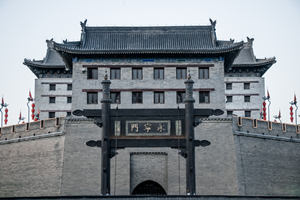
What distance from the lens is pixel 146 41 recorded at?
39.7 metres

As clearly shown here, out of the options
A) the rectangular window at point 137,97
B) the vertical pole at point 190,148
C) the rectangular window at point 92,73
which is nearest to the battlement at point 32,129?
the rectangular window at point 92,73

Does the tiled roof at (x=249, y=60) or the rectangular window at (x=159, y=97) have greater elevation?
the tiled roof at (x=249, y=60)

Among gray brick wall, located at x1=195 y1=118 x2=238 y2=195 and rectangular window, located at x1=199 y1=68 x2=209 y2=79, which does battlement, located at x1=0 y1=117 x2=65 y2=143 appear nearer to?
gray brick wall, located at x1=195 y1=118 x2=238 y2=195

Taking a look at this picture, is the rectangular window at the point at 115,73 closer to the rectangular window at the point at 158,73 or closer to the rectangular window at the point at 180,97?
the rectangular window at the point at 158,73

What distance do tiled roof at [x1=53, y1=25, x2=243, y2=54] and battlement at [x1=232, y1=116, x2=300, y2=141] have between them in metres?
5.17

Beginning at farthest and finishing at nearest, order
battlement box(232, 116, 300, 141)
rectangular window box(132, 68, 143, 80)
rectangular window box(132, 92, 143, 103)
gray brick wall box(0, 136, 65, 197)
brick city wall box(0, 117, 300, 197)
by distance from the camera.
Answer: rectangular window box(132, 68, 143, 80), rectangular window box(132, 92, 143, 103), battlement box(232, 116, 300, 141), gray brick wall box(0, 136, 65, 197), brick city wall box(0, 117, 300, 197)

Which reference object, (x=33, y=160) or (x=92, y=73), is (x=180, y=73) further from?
(x=33, y=160)

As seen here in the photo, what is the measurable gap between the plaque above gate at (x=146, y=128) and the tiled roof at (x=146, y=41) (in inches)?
568

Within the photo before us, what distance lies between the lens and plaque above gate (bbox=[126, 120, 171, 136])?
24.0 meters

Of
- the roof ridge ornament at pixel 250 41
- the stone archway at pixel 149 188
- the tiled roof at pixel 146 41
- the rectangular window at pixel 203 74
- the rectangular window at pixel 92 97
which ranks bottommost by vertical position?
the stone archway at pixel 149 188

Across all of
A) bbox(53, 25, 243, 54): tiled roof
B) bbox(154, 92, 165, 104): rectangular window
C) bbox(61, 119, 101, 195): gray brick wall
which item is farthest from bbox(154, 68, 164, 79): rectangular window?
bbox(61, 119, 101, 195): gray brick wall

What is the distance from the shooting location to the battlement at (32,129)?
1467 inches

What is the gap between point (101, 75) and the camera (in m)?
38.2

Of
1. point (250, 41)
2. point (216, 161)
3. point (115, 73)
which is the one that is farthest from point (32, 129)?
point (250, 41)
